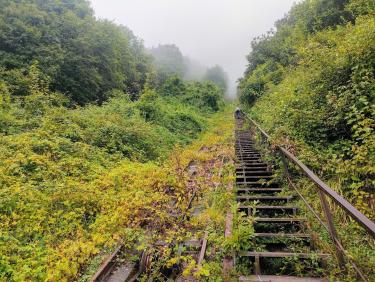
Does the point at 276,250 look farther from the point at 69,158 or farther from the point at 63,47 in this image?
the point at 63,47

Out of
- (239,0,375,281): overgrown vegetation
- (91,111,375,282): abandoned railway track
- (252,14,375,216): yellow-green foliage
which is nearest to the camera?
(91,111,375,282): abandoned railway track

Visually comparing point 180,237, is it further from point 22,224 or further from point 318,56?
point 318,56

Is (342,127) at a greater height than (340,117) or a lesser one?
lesser

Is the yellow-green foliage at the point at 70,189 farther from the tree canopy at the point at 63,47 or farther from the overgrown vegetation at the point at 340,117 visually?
the tree canopy at the point at 63,47

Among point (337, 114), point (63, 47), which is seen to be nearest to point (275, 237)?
point (337, 114)

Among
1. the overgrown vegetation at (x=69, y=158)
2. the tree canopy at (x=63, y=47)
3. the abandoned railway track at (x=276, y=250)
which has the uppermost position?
the tree canopy at (x=63, y=47)

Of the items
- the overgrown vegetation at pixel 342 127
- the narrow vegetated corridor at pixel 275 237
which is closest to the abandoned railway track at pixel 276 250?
the narrow vegetated corridor at pixel 275 237

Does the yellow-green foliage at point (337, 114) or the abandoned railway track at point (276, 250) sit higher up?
the yellow-green foliage at point (337, 114)

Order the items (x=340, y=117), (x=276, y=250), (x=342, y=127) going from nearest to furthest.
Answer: (x=276, y=250) < (x=340, y=117) < (x=342, y=127)

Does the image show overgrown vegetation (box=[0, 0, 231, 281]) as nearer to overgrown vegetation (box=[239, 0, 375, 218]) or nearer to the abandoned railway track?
the abandoned railway track

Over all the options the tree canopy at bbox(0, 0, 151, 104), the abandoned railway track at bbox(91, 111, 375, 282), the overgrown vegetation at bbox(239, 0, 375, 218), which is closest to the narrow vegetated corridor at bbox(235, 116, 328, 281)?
the abandoned railway track at bbox(91, 111, 375, 282)

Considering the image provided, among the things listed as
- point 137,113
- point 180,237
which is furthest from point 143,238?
point 137,113

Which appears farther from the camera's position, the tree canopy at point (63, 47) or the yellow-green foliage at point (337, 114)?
the tree canopy at point (63, 47)

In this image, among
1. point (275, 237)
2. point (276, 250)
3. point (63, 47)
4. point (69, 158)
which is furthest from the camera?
point (63, 47)
